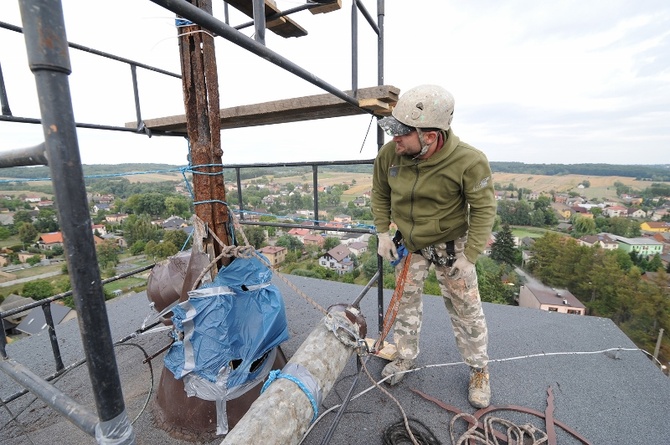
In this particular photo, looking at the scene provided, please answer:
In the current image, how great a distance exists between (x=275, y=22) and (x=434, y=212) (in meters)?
1.65

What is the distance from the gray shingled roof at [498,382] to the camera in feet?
6.77

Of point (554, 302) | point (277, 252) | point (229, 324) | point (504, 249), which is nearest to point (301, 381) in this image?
point (229, 324)

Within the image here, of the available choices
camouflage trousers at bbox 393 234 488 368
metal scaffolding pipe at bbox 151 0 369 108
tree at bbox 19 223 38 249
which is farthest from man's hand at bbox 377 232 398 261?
tree at bbox 19 223 38 249

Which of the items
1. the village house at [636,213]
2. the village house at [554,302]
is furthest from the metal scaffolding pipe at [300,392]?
the village house at [636,213]

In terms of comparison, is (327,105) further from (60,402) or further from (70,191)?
(60,402)

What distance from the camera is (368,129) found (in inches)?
89.4

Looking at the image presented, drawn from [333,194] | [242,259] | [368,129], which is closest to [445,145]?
[368,129]

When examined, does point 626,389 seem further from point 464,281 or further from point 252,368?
point 252,368

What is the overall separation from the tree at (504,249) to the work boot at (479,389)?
41305 mm

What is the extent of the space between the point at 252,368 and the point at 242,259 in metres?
0.77

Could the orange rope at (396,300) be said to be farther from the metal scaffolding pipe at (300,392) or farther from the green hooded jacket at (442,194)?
the metal scaffolding pipe at (300,392)

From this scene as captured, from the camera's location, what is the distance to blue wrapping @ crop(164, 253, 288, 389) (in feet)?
5.80

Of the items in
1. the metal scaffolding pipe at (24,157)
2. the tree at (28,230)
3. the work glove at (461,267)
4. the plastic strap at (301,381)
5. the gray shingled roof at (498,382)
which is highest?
the metal scaffolding pipe at (24,157)

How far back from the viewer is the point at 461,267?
6.74ft
